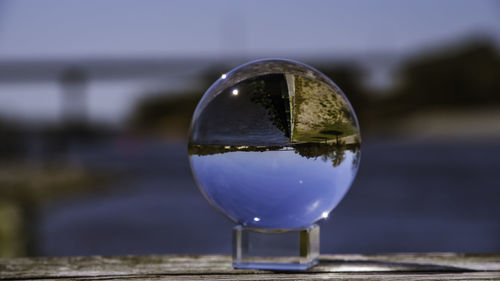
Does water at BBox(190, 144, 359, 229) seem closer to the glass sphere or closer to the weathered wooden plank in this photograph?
the glass sphere

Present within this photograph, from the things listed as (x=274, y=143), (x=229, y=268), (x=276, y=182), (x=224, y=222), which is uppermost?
(x=274, y=143)

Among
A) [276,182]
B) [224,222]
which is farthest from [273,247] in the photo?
[224,222]

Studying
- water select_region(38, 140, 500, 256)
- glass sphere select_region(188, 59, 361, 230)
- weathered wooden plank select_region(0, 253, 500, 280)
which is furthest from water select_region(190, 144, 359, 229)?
water select_region(38, 140, 500, 256)

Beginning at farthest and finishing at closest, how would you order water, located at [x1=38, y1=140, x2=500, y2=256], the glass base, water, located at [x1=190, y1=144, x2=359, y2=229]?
water, located at [x1=38, y1=140, x2=500, y2=256]
the glass base
water, located at [x1=190, y1=144, x2=359, y2=229]

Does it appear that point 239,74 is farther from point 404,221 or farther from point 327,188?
point 404,221

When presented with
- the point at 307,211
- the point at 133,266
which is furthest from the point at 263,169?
the point at 133,266

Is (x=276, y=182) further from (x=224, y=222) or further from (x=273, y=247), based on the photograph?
(x=224, y=222)
